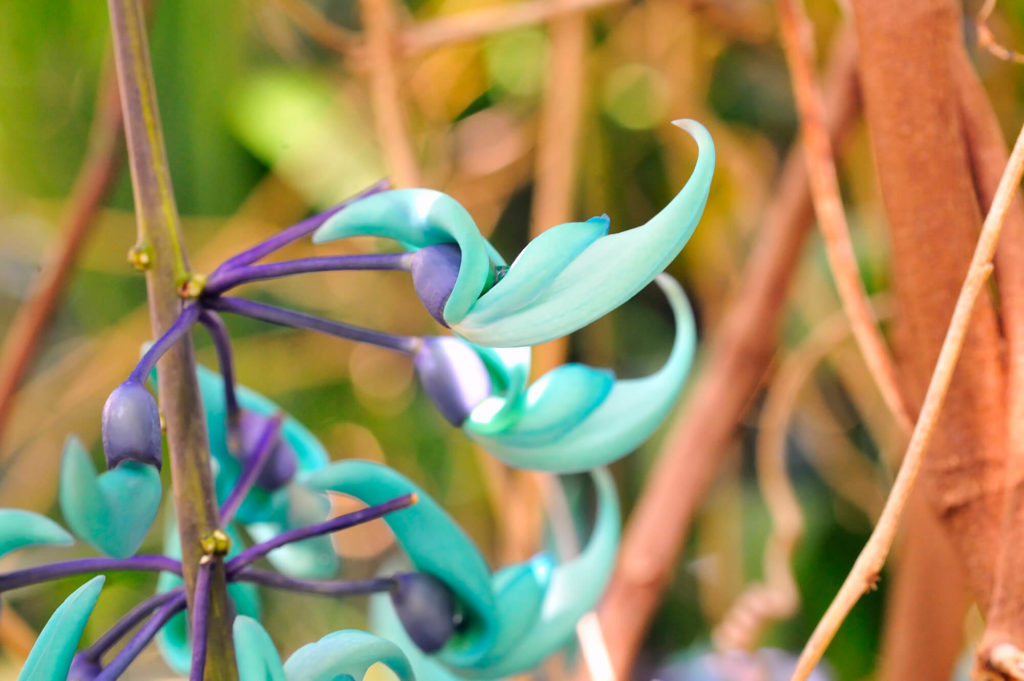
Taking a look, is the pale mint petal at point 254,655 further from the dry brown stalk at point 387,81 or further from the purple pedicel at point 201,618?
the dry brown stalk at point 387,81

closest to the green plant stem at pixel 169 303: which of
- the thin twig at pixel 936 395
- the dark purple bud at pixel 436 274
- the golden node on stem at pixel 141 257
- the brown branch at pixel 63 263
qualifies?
the golden node on stem at pixel 141 257

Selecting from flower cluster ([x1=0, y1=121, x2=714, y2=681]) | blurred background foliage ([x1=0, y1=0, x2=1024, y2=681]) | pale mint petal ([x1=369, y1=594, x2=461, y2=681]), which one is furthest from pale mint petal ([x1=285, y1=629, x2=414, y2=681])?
blurred background foliage ([x1=0, y1=0, x2=1024, y2=681])

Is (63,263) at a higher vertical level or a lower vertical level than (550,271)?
higher

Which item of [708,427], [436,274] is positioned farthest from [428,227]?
[708,427]

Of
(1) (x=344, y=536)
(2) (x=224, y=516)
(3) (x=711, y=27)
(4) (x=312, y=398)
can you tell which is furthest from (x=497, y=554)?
(2) (x=224, y=516)

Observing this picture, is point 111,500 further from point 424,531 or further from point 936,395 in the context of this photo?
point 936,395

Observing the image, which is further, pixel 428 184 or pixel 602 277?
pixel 428 184

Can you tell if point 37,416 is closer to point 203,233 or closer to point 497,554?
point 203,233
